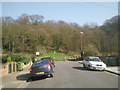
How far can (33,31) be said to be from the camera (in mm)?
56000

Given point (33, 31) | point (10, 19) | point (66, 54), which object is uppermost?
point (10, 19)

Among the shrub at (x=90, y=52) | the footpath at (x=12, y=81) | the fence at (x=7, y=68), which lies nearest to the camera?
the footpath at (x=12, y=81)

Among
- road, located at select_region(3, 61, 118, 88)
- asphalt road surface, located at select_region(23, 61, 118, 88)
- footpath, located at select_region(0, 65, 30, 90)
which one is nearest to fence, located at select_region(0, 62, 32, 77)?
footpath, located at select_region(0, 65, 30, 90)

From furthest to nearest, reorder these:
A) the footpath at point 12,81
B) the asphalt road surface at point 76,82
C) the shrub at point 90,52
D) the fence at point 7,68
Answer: the shrub at point 90,52 < the fence at point 7,68 < the footpath at point 12,81 < the asphalt road surface at point 76,82

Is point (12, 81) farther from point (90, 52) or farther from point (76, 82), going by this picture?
point (90, 52)

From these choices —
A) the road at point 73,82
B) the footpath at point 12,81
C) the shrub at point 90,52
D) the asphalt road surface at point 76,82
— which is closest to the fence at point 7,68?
the footpath at point 12,81

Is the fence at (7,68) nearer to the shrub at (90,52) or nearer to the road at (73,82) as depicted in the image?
the road at (73,82)

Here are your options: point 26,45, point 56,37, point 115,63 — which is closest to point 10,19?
point 26,45

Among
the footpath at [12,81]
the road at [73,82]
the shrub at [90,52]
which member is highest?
the shrub at [90,52]

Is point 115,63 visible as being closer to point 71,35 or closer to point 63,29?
point 71,35

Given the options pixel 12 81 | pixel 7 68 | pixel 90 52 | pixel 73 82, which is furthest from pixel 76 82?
pixel 90 52

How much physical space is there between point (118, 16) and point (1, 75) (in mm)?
11987

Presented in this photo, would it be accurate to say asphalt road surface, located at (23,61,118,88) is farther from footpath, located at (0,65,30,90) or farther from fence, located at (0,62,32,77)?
fence, located at (0,62,32,77)

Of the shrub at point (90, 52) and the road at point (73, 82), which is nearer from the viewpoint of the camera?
the road at point (73, 82)
